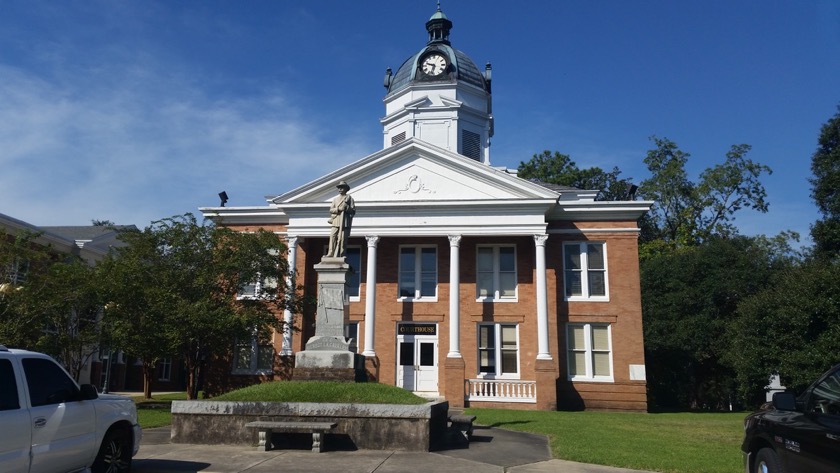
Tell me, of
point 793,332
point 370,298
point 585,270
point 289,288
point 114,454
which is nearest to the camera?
point 114,454

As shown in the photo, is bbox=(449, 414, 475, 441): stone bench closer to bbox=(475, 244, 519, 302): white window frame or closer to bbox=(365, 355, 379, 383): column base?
bbox=(365, 355, 379, 383): column base

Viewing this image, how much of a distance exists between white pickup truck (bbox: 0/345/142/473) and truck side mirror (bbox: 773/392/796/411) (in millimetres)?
7603

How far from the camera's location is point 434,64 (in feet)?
116

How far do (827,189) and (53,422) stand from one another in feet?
107

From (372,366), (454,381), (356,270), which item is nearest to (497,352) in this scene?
(454,381)

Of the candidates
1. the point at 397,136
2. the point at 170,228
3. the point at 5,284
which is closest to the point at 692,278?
the point at 397,136

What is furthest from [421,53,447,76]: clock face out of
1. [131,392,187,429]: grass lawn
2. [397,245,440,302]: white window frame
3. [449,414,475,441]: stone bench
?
[449,414,475,441]: stone bench

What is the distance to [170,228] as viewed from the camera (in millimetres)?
23375

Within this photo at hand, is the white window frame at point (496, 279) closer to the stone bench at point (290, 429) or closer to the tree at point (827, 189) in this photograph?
the tree at point (827, 189)

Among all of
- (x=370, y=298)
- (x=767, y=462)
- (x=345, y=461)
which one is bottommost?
(x=345, y=461)

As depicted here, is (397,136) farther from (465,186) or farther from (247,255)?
(247,255)

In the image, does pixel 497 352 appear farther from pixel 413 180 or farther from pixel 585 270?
pixel 413 180

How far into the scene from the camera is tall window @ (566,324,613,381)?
88.3 feet

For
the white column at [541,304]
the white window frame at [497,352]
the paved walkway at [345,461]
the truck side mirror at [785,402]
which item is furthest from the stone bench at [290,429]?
the white window frame at [497,352]
